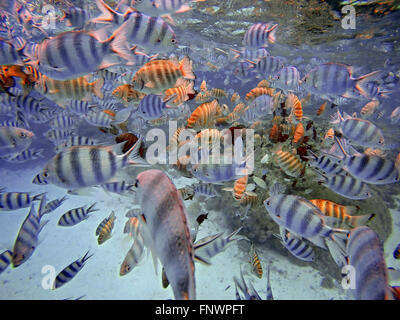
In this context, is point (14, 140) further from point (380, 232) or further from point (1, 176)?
point (1, 176)

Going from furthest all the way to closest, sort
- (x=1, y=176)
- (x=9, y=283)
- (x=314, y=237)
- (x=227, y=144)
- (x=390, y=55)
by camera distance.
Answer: (x=390, y=55)
(x=1, y=176)
(x=227, y=144)
(x=9, y=283)
(x=314, y=237)

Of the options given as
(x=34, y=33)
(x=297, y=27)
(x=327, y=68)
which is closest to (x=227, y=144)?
(x=327, y=68)

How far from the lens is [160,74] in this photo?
344 cm

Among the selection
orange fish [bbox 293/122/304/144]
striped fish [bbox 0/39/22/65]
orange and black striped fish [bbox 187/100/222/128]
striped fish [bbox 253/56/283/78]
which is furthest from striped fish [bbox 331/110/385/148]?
striped fish [bbox 0/39/22/65]

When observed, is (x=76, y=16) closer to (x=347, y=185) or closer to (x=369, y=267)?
(x=347, y=185)

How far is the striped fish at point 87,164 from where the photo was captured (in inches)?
84.7

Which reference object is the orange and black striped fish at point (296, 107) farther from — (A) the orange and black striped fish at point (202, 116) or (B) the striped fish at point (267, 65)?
(A) the orange and black striped fish at point (202, 116)

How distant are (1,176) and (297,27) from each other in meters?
19.9

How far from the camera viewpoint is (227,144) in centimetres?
535

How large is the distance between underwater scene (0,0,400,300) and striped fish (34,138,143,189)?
0.01m

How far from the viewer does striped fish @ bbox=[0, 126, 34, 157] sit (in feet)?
12.0

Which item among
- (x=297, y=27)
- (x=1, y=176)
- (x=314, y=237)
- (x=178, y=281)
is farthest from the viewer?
(x=297, y=27)

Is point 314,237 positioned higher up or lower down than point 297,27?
lower down

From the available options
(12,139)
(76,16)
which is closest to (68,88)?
(12,139)
